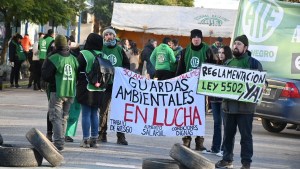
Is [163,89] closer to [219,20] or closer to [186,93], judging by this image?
[186,93]

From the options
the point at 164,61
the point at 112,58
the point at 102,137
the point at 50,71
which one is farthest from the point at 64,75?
the point at 164,61

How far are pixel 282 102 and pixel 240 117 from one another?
6055mm

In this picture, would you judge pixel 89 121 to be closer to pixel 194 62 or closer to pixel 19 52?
pixel 194 62

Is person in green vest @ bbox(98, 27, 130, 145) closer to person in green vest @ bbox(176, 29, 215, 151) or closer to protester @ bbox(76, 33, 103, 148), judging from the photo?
protester @ bbox(76, 33, 103, 148)

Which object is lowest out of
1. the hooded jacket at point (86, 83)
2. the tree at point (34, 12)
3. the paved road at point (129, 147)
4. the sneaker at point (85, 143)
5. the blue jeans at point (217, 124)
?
the paved road at point (129, 147)

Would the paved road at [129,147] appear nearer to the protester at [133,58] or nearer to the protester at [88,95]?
the protester at [88,95]

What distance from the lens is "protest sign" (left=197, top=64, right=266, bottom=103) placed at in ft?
40.5

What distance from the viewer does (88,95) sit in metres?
13.7

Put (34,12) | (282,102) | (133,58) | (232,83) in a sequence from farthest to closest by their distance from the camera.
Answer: (34,12), (133,58), (282,102), (232,83)

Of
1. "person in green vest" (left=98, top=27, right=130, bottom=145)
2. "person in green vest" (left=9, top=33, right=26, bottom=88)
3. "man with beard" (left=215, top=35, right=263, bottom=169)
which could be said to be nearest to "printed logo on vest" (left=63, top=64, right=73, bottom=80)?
"person in green vest" (left=98, top=27, right=130, bottom=145)

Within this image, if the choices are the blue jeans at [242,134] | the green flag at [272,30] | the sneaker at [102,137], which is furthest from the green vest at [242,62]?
the green flag at [272,30]

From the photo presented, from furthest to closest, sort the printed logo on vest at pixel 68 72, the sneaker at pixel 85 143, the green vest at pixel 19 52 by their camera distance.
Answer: the green vest at pixel 19 52
the sneaker at pixel 85 143
the printed logo on vest at pixel 68 72

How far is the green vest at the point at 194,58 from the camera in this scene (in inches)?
575

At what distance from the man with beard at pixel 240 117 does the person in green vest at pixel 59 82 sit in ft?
7.56
